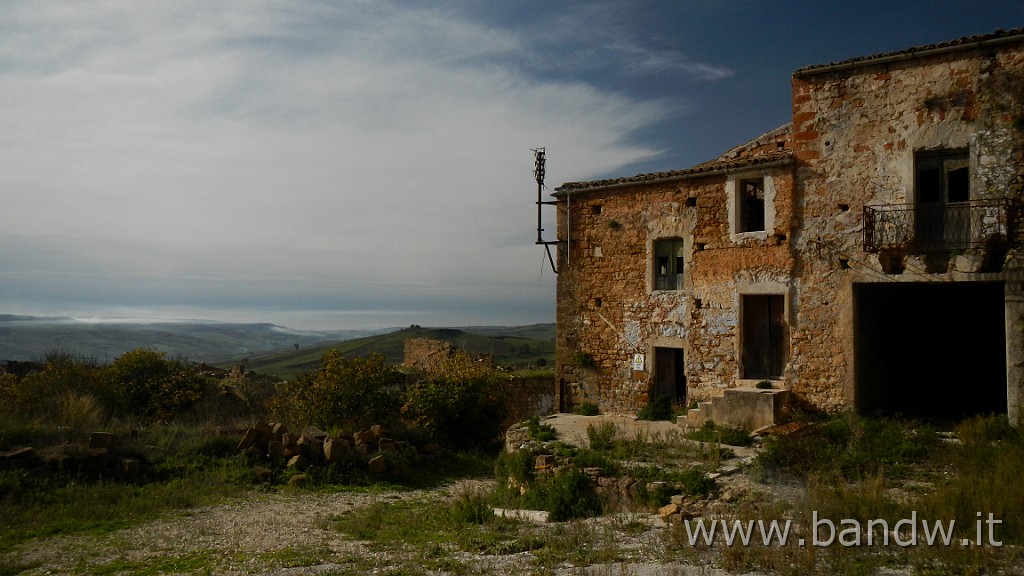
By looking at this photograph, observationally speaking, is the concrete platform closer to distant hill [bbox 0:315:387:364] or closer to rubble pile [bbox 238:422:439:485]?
rubble pile [bbox 238:422:439:485]

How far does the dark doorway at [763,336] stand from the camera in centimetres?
1572

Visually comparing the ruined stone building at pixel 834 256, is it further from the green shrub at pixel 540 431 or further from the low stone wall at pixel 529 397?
the low stone wall at pixel 529 397

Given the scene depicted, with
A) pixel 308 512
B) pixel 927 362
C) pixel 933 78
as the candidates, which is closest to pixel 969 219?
pixel 933 78

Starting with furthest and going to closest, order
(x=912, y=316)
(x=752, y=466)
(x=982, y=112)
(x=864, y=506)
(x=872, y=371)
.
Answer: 1. (x=912, y=316)
2. (x=872, y=371)
3. (x=982, y=112)
4. (x=752, y=466)
5. (x=864, y=506)

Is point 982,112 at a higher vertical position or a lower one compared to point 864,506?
higher

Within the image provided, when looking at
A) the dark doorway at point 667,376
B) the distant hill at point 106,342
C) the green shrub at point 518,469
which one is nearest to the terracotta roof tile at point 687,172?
the dark doorway at point 667,376

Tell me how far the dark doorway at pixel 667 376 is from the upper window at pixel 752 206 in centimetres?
366

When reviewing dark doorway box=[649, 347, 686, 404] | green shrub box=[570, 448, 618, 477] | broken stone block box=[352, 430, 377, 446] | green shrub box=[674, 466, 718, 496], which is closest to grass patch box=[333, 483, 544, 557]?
green shrub box=[570, 448, 618, 477]

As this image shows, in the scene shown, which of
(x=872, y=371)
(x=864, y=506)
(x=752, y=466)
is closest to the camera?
(x=864, y=506)

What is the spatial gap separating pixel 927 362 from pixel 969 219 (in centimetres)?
643

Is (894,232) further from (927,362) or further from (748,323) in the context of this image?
(927,362)

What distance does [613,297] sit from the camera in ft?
58.7

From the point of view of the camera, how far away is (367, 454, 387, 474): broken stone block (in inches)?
540

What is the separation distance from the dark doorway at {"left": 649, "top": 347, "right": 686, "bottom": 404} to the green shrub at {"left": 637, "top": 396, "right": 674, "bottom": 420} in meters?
0.31
